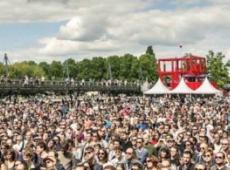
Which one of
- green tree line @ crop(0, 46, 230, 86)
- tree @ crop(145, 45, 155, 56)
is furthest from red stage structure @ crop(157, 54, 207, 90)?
tree @ crop(145, 45, 155, 56)

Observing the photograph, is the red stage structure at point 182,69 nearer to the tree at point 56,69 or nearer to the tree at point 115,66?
the tree at point 115,66

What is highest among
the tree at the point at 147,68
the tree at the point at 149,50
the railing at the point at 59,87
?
the tree at the point at 149,50

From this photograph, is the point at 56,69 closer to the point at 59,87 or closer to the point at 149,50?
the point at 149,50

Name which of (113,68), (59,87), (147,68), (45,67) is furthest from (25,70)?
(59,87)

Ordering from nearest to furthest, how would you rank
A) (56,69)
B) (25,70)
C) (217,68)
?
1. (217,68)
2. (25,70)
3. (56,69)

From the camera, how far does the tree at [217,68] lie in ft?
319

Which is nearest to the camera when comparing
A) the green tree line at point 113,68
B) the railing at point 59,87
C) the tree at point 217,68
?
the railing at point 59,87

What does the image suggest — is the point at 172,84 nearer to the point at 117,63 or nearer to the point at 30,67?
the point at 117,63

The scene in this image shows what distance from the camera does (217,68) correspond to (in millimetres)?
97750

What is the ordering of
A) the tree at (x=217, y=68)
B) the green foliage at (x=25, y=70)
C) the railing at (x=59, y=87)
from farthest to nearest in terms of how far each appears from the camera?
the green foliage at (x=25, y=70)
the tree at (x=217, y=68)
the railing at (x=59, y=87)

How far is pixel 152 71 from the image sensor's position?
148m

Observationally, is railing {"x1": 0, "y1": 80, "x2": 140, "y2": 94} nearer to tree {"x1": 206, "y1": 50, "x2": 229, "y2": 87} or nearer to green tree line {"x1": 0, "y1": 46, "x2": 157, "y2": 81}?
tree {"x1": 206, "y1": 50, "x2": 229, "y2": 87}

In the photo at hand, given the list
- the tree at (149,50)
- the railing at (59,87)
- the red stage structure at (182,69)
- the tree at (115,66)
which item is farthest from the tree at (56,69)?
the red stage structure at (182,69)

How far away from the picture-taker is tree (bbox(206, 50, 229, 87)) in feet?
319
